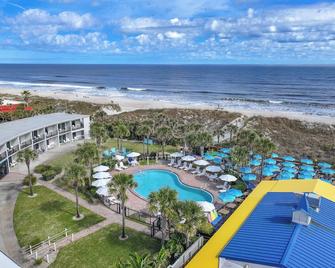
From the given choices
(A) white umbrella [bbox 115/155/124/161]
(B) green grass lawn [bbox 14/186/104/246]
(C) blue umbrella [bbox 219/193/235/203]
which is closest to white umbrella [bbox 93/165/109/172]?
(A) white umbrella [bbox 115/155/124/161]

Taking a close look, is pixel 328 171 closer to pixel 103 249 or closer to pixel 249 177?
pixel 249 177

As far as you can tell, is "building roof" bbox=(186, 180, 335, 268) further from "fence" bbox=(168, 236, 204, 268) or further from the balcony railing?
the balcony railing

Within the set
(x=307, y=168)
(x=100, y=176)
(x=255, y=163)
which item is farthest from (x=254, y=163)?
(x=100, y=176)

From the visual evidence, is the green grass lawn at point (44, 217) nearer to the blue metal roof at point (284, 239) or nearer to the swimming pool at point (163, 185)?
the swimming pool at point (163, 185)

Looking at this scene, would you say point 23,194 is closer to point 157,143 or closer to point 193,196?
point 193,196

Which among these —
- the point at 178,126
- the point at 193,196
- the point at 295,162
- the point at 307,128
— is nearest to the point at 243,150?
the point at 193,196

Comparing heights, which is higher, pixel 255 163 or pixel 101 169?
pixel 101 169

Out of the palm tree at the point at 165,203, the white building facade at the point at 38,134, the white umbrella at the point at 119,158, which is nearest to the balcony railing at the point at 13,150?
the white building facade at the point at 38,134
